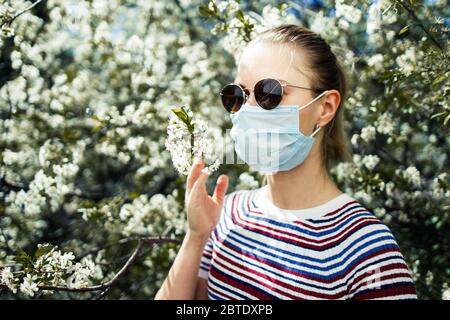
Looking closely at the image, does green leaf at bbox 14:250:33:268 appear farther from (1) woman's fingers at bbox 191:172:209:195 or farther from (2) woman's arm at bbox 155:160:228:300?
(1) woman's fingers at bbox 191:172:209:195

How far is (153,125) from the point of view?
3.90 metres

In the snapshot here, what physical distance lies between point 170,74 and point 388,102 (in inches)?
87.8

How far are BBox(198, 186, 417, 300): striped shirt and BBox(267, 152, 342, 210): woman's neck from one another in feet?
0.12

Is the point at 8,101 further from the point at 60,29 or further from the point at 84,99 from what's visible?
the point at 60,29

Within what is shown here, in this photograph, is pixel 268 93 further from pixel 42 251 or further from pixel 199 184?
pixel 42 251

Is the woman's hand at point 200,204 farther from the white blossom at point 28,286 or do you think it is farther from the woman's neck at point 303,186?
the white blossom at point 28,286

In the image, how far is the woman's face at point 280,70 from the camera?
1904 millimetres

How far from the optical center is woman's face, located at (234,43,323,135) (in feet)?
6.25

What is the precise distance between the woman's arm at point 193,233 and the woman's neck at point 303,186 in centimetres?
23

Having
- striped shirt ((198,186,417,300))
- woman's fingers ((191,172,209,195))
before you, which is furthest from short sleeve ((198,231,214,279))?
woman's fingers ((191,172,209,195))

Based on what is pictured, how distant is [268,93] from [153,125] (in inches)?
84.2

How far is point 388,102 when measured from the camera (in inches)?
116

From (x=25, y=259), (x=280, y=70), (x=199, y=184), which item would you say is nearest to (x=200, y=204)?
(x=199, y=184)

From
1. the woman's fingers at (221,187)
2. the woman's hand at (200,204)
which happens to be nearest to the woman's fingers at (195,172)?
the woman's hand at (200,204)
